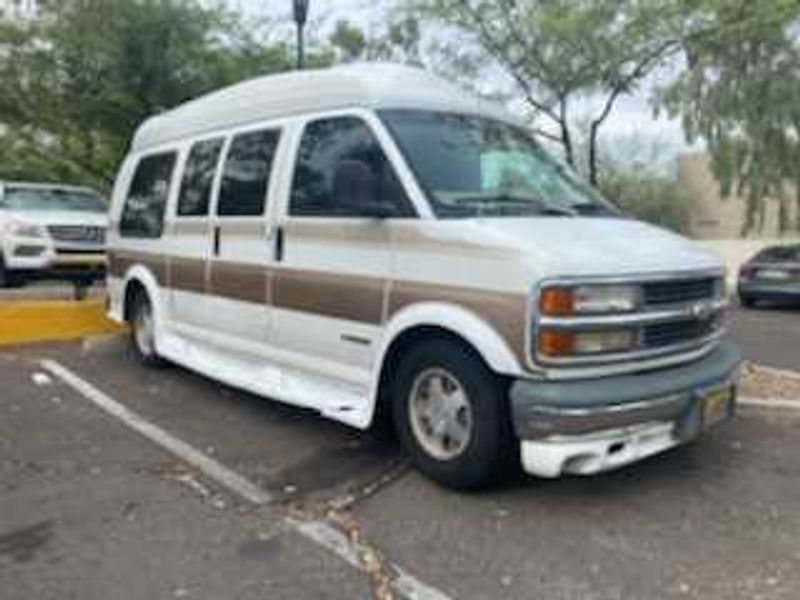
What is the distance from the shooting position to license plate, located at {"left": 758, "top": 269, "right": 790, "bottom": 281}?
16266 mm

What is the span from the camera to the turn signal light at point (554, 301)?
4441 millimetres

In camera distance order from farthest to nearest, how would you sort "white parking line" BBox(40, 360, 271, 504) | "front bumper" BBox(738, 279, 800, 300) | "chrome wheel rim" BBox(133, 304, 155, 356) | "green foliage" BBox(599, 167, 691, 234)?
"green foliage" BBox(599, 167, 691, 234) → "front bumper" BBox(738, 279, 800, 300) → "chrome wheel rim" BBox(133, 304, 155, 356) → "white parking line" BBox(40, 360, 271, 504)

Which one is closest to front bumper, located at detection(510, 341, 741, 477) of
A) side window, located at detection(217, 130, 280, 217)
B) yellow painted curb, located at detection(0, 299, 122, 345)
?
side window, located at detection(217, 130, 280, 217)

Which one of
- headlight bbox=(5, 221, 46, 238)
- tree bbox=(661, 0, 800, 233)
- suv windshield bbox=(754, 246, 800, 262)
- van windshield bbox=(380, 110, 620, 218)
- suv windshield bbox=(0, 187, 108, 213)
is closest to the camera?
van windshield bbox=(380, 110, 620, 218)

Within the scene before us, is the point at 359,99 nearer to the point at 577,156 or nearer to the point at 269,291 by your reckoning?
the point at 269,291

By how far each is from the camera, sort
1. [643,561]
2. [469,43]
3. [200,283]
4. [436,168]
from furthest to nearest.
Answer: [469,43] → [200,283] → [436,168] → [643,561]

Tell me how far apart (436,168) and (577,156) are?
683 inches

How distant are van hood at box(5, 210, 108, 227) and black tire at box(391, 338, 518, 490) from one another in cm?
742

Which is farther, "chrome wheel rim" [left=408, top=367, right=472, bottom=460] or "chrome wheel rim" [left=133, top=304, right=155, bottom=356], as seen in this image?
"chrome wheel rim" [left=133, top=304, right=155, bottom=356]

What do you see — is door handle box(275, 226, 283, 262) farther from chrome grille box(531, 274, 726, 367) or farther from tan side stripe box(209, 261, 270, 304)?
chrome grille box(531, 274, 726, 367)

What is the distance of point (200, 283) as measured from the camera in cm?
714

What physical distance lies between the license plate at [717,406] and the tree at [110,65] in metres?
15.3

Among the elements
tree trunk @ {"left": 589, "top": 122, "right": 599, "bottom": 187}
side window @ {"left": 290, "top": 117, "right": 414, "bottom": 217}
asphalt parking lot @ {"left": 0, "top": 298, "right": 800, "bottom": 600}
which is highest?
tree trunk @ {"left": 589, "top": 122, "right": 599, "bottom": 187}

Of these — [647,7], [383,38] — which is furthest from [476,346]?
[383,38]
